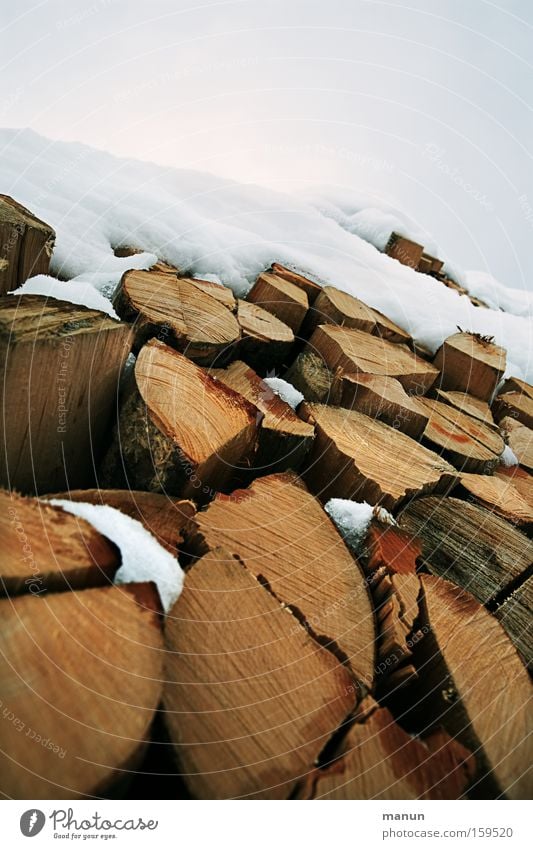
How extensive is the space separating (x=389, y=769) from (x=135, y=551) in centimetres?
34

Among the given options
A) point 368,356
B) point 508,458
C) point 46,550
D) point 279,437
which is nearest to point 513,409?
point 508,458

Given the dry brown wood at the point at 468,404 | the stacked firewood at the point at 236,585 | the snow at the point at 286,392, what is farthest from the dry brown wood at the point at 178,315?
the dry brown wood at the point at 468,404

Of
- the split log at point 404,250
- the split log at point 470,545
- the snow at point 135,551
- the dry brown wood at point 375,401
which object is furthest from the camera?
the split log at point 404,250

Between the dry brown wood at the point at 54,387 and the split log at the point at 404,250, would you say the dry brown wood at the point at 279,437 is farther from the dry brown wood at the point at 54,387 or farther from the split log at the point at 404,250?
the split log at the point at 404,250

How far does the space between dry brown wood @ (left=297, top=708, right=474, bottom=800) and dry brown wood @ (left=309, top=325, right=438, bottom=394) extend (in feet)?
2.51

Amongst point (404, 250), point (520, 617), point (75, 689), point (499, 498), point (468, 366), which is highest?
point (404, 250)

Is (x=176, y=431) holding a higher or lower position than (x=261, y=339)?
lower

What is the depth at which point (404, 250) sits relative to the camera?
2520mm

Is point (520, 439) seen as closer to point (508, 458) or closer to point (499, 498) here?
point (508, 458)

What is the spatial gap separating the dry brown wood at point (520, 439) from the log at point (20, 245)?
51.8 inches

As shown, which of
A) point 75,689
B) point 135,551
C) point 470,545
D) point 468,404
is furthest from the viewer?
point 468,404

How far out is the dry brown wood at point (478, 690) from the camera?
53 centimetres

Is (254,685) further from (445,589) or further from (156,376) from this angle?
(156,376)

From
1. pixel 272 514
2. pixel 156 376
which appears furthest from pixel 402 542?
pixel 156 376
